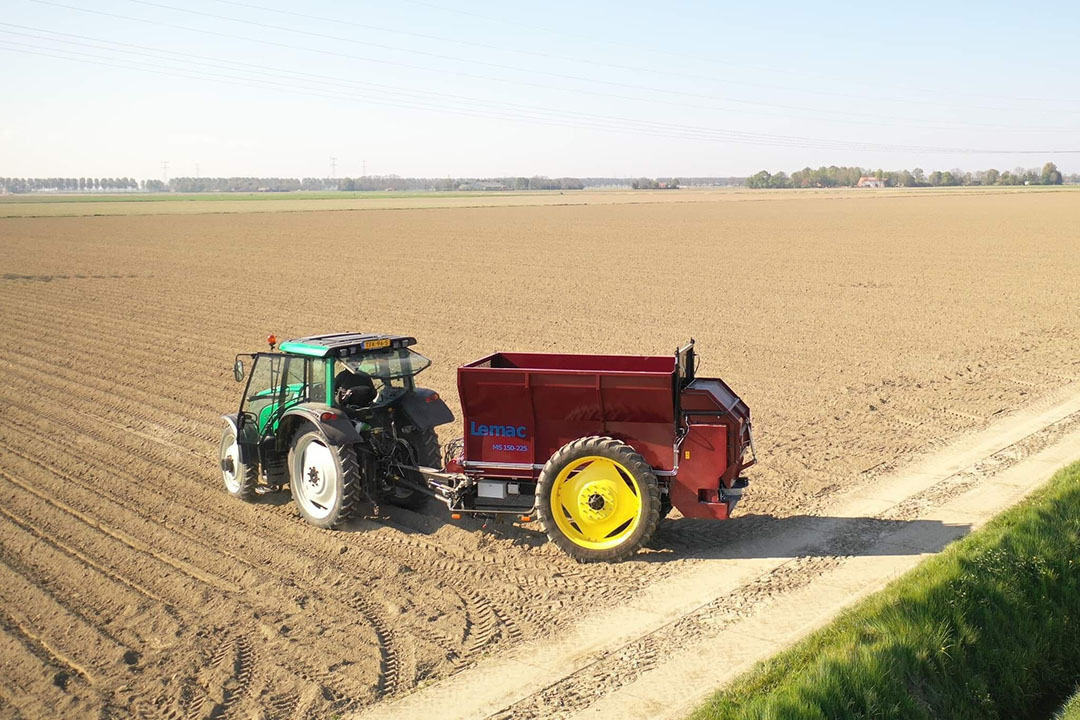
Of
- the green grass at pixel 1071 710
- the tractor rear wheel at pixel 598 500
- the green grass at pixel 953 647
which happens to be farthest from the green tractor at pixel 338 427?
the green grass at pixel 1071 710

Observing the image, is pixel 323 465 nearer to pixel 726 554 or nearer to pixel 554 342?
pixel 726 554

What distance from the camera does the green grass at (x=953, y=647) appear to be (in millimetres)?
6195

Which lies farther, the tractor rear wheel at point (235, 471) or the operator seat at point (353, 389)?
the tractor rear wheel at point (235, 471)

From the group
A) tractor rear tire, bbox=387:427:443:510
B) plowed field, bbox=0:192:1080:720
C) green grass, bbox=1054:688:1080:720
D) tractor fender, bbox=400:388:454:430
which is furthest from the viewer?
tractor rear tire, bbox=387:427:443:510

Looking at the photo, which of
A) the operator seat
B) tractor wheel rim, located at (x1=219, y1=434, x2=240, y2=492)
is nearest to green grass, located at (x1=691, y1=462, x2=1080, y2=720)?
the operator seat

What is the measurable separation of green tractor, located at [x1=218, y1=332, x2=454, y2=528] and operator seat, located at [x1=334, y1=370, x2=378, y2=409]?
0.01 metres

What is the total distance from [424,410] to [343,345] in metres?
1.06

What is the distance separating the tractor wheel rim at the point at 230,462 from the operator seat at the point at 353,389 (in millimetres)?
1392

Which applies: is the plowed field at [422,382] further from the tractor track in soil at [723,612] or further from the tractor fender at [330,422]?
the tractor fender at [330,422]

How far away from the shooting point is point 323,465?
10.1 m

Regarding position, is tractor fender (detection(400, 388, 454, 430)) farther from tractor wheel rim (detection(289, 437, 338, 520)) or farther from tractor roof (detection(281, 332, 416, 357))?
tractor wheel rim (detection(289, 437, 338, 520))

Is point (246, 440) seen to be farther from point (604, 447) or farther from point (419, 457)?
point (604, 447)

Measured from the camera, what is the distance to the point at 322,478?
10.2 meters

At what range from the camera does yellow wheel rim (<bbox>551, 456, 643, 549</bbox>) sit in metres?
9.05
